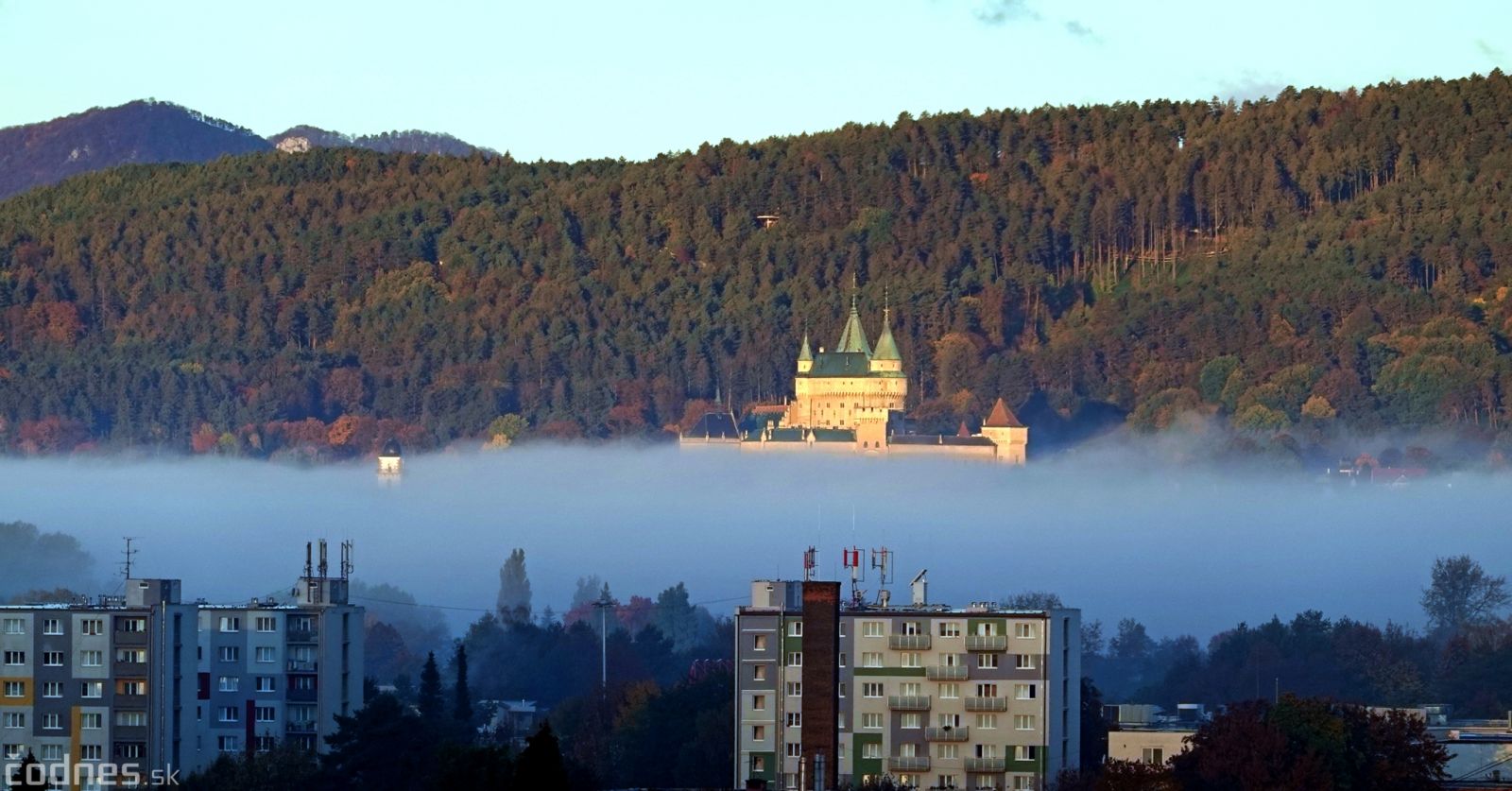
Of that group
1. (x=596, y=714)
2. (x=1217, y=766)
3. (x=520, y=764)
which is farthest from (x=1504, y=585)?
(x=520, y=764)

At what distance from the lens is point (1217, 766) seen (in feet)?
208

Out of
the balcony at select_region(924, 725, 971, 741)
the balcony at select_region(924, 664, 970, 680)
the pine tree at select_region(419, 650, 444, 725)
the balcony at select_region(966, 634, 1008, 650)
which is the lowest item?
the balcony at select_region(924, 725, 971, 741)

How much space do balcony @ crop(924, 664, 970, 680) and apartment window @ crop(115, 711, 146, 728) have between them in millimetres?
15122

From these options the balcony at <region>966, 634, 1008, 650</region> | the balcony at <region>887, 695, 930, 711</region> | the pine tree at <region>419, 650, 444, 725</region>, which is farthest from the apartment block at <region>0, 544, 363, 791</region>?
the balcony at <region>966, 634, 1008, 650</region>

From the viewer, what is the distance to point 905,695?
232 feet

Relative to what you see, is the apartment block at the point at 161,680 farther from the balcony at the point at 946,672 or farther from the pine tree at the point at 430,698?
the balcony at the point at 946,672

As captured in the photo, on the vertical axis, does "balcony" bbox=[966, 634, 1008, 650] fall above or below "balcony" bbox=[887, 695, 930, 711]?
above

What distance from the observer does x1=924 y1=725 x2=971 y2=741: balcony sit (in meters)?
70.4

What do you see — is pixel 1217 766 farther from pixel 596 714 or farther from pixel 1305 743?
pixel 596 714

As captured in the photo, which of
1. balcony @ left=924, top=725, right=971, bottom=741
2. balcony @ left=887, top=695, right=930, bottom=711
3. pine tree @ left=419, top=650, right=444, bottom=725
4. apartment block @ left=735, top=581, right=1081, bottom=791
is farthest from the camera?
pine tree @ left=419, top=650, right=444, bottom=725

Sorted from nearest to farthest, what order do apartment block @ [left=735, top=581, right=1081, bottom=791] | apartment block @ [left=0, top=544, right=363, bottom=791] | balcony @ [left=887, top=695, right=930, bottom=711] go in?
apartment block @ [left=735, top=581, right=1081, bottom=791] < balcony @ [left=887, top=695, right=930, bottom=711] < apartment block @ [left=0, top=544, right=363, bottom=791]

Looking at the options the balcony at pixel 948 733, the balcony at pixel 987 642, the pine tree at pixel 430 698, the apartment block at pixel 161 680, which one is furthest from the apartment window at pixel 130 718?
the balcony at pixel 987 642

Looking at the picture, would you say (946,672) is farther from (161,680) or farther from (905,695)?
(161,680)

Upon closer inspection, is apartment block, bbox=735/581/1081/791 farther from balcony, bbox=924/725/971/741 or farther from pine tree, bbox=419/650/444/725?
pine tree, bbox=419/650/444/725
